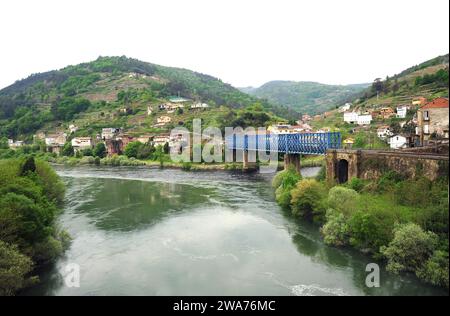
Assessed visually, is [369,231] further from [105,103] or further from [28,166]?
[105,103]

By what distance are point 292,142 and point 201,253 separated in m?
22.2

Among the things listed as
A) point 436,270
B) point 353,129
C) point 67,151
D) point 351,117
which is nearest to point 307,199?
point 436,270

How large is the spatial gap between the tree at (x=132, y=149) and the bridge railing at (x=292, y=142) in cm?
1491

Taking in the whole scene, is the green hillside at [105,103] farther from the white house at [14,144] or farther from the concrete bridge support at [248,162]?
the concrete bridge support at [248,162]

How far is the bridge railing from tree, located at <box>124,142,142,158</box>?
14.9 meters

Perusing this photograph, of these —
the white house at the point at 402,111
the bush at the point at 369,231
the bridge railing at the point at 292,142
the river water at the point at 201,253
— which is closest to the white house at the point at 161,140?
the bridge railing at the point at 292,142

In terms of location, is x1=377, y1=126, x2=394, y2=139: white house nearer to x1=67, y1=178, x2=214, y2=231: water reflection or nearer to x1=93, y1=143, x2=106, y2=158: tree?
x1=67, y1=178, x2=214, y2=231: water reflection

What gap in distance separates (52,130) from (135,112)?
676 inches

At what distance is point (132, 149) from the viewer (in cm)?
5681

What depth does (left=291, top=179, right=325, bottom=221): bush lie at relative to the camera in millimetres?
19828

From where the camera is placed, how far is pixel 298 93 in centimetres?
18300

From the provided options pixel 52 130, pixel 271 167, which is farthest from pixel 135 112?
pixel 271 167

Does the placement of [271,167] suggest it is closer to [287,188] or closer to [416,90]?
[287,188]
